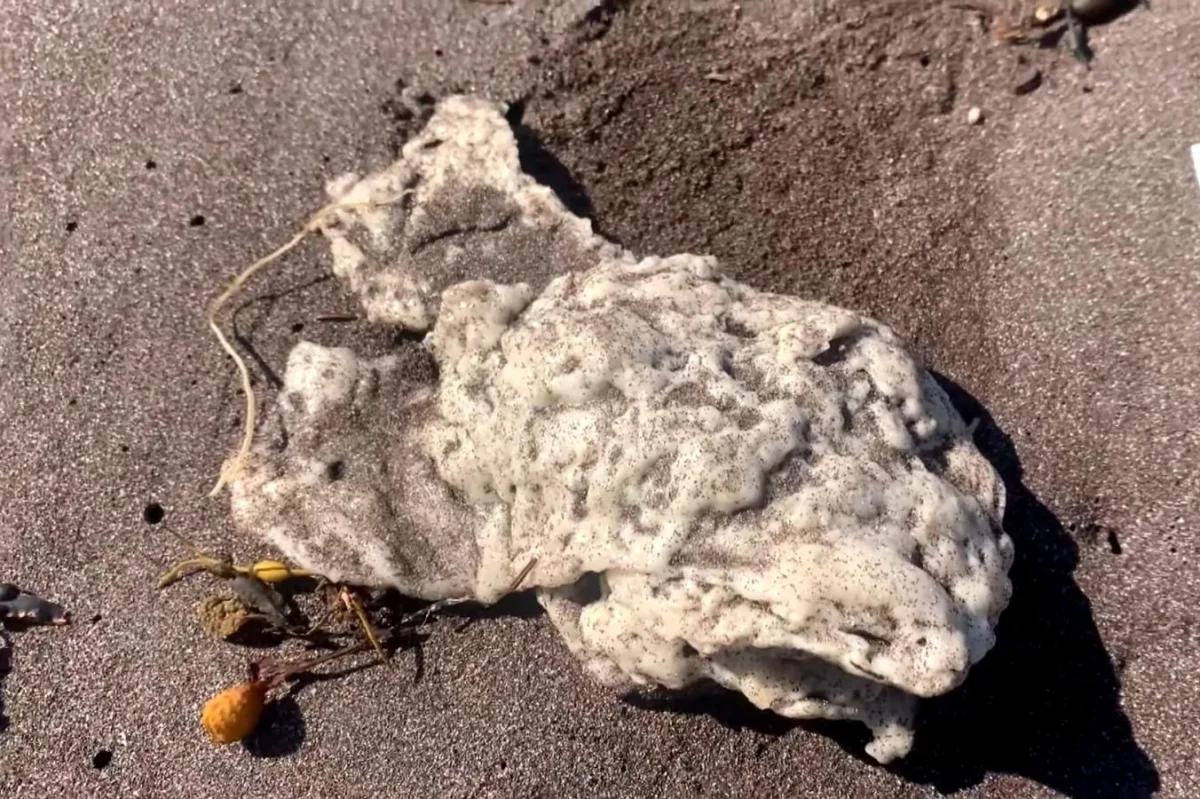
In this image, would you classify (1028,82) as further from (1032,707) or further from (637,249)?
(1032,707)

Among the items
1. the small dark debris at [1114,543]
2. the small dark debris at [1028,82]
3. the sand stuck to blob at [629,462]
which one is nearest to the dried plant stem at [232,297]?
the sand stuck to blob at [629,462]

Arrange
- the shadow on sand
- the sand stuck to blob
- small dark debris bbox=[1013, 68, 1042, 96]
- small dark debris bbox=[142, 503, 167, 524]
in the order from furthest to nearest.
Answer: small dark debris bbox=[1013, 68, 1042, 96] < small dark debris bbox=[142, 503, 167, 524] < the shadow on sand < the sand stuck to blob

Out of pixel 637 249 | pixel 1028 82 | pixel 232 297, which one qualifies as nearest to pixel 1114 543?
pixel 1028 82

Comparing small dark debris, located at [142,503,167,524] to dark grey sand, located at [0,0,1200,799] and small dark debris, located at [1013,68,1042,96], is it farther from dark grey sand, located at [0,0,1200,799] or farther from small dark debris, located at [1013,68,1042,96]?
small dark debris, located at [1013,68,1042,96]

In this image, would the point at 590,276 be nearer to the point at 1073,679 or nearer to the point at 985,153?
the point at 985,153

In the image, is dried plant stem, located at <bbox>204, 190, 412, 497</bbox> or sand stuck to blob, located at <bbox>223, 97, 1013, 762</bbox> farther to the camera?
dried plant stem, located at <bbox>204, 190, 412, 497</bbox>

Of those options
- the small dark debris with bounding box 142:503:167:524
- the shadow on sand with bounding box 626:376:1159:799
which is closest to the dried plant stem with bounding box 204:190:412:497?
the small dark debris with bounding box 142:503:167:524

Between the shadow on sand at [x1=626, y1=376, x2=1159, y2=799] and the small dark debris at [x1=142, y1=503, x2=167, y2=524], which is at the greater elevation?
the small dark debris at [x1=142, y1=503, x2=167, y2=524]
